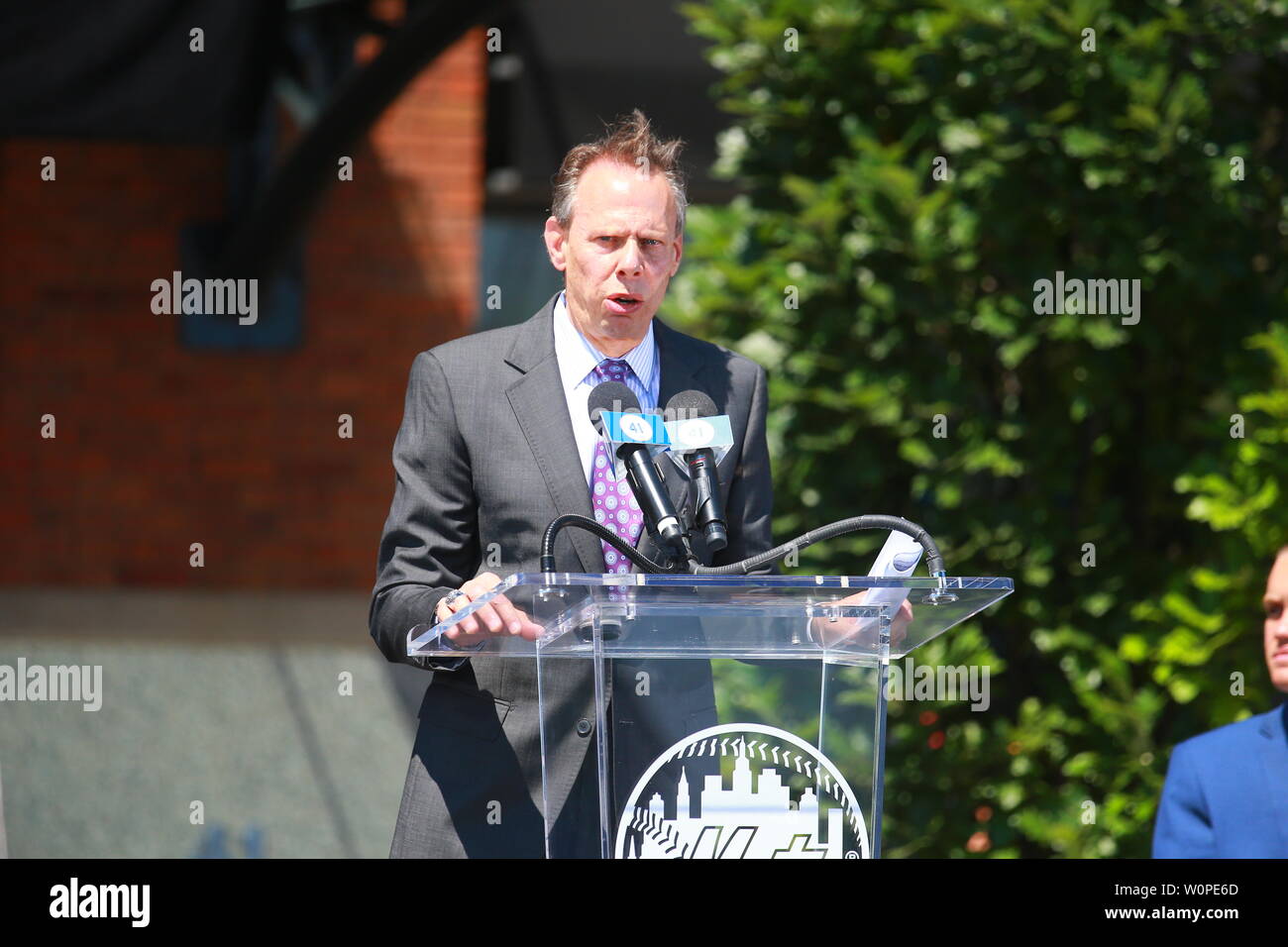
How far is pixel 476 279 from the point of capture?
6.93 metres

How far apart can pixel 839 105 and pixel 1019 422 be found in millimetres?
1102

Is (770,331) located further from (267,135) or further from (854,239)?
(267,135)

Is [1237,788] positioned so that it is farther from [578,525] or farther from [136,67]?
[136,67]

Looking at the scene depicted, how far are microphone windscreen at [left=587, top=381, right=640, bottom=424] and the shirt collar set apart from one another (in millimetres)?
259

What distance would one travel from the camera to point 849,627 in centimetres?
223

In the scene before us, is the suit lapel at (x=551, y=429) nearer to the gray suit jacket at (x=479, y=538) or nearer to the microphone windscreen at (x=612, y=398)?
the gray suit jacket at (x=479, y=538)

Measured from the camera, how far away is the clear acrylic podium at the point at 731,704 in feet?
7.00

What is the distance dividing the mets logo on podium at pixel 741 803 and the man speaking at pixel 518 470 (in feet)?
1.16

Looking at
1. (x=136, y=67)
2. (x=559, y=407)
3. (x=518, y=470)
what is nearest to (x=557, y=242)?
(x=559, y=407)

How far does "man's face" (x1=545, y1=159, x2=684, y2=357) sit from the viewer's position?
2.46 m

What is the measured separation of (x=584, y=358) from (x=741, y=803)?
2.71ft

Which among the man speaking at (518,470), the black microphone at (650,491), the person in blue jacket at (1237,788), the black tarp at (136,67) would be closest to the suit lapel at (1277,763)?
the person in blue jacket at (1237,788)
